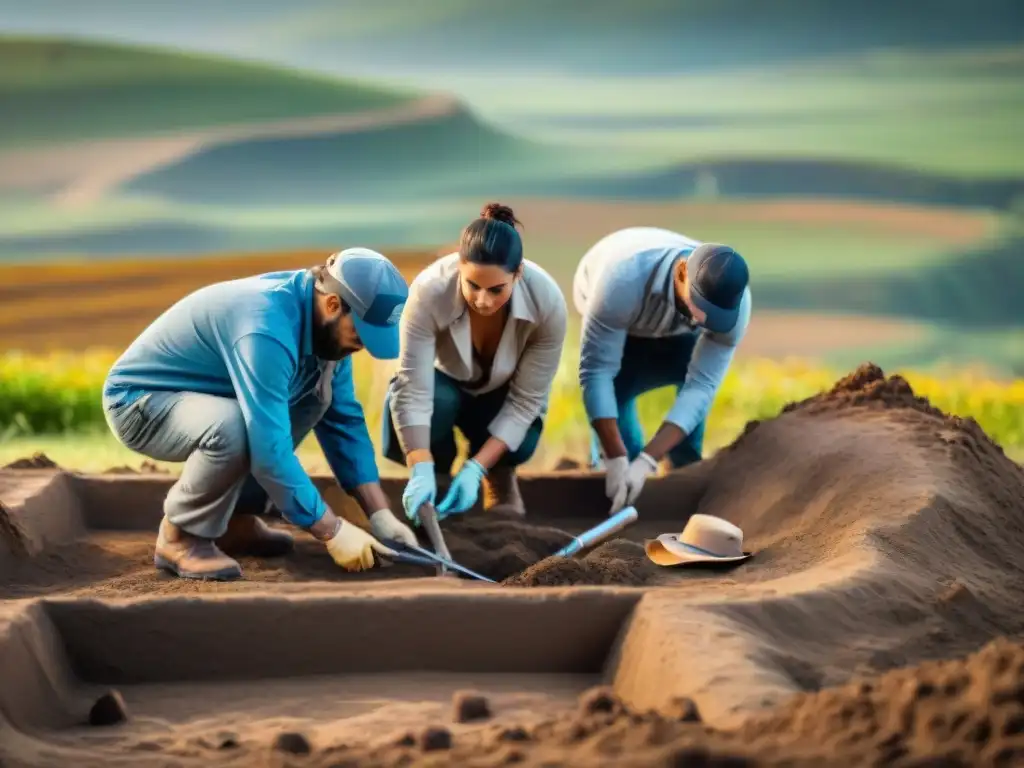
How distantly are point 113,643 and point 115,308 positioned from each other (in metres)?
6.54

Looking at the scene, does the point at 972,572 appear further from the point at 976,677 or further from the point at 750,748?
the point at 750,748

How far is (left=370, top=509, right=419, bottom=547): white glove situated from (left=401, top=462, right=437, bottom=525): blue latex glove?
9 cm

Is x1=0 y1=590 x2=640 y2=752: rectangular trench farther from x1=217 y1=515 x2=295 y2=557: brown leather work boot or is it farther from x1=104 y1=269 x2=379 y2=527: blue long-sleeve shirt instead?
x1=217 y1=515 x2=295 y2=557: brown leather work boot

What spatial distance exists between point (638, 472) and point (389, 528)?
957 millimetres

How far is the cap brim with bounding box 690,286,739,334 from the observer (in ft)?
13.8

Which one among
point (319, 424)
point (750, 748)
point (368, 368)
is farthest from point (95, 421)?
point (750, 748)

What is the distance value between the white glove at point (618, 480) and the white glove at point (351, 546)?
1.02 meters

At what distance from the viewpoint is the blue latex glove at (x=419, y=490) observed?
13.7ft

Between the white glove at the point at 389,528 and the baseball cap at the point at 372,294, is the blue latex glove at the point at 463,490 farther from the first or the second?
the baseball cap at the point at 372,294

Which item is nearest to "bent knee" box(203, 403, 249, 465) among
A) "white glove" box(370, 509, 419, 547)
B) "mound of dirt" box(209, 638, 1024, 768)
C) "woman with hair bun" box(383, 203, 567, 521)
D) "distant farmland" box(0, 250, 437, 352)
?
"white glove" box(370, 509, 419, 547)

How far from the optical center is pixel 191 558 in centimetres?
384

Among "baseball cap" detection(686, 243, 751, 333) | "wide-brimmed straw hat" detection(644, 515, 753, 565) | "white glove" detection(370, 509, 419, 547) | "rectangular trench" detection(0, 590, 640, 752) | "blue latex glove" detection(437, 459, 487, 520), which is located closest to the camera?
"rectangular trench" detection(0, 590, 640, 752)

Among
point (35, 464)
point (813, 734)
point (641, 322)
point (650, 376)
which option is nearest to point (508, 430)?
point (641, 322)

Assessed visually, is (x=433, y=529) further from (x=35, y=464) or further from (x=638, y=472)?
(x=35, y=464)
